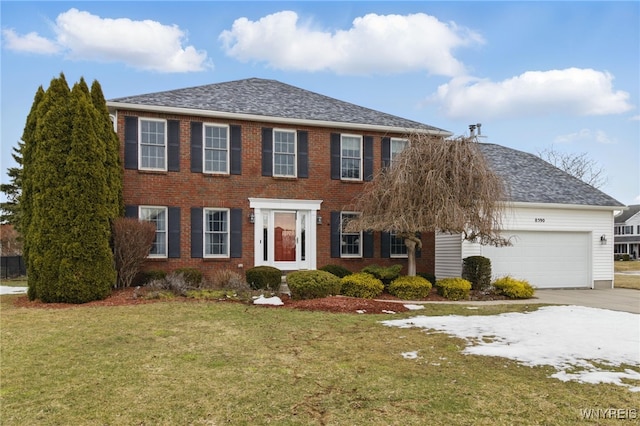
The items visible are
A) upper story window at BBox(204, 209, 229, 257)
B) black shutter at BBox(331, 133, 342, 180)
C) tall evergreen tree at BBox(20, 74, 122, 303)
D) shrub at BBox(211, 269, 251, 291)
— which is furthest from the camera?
black shutter at BBox(331, 133, 342, 180)

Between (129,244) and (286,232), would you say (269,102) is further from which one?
(129,244)

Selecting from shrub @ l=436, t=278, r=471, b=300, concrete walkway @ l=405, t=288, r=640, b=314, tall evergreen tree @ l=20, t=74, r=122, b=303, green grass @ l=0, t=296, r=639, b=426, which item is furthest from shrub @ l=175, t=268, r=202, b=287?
shrub @ l=436, t=278, r=471, b=300

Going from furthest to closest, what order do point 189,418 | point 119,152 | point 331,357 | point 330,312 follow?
point 119,152
point 330,312
point 331,357
point 189,418

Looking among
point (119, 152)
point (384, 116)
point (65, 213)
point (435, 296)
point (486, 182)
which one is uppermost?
point (384, 116)

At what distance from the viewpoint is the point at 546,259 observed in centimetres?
1775

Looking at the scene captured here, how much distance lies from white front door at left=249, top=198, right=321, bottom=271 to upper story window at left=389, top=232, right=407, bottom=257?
2872 mm

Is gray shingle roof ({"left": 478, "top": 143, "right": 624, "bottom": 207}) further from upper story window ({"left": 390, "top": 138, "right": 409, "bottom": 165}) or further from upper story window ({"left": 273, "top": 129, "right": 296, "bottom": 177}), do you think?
upper story window ({"left": 273, "top": 129, "right": 296, "bottom": 177})

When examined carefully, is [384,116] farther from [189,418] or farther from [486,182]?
[189,418]

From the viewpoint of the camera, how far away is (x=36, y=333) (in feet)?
27.9

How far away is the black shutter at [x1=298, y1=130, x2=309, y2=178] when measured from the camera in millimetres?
16531

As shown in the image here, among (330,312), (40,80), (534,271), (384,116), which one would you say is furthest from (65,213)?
(534,271)

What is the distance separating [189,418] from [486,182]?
10.9 m

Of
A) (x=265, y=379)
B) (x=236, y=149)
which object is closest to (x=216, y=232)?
(x=236, y=149)

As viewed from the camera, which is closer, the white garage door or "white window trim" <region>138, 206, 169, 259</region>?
"white window trim" <region>138, 206, 169, 259</region>
